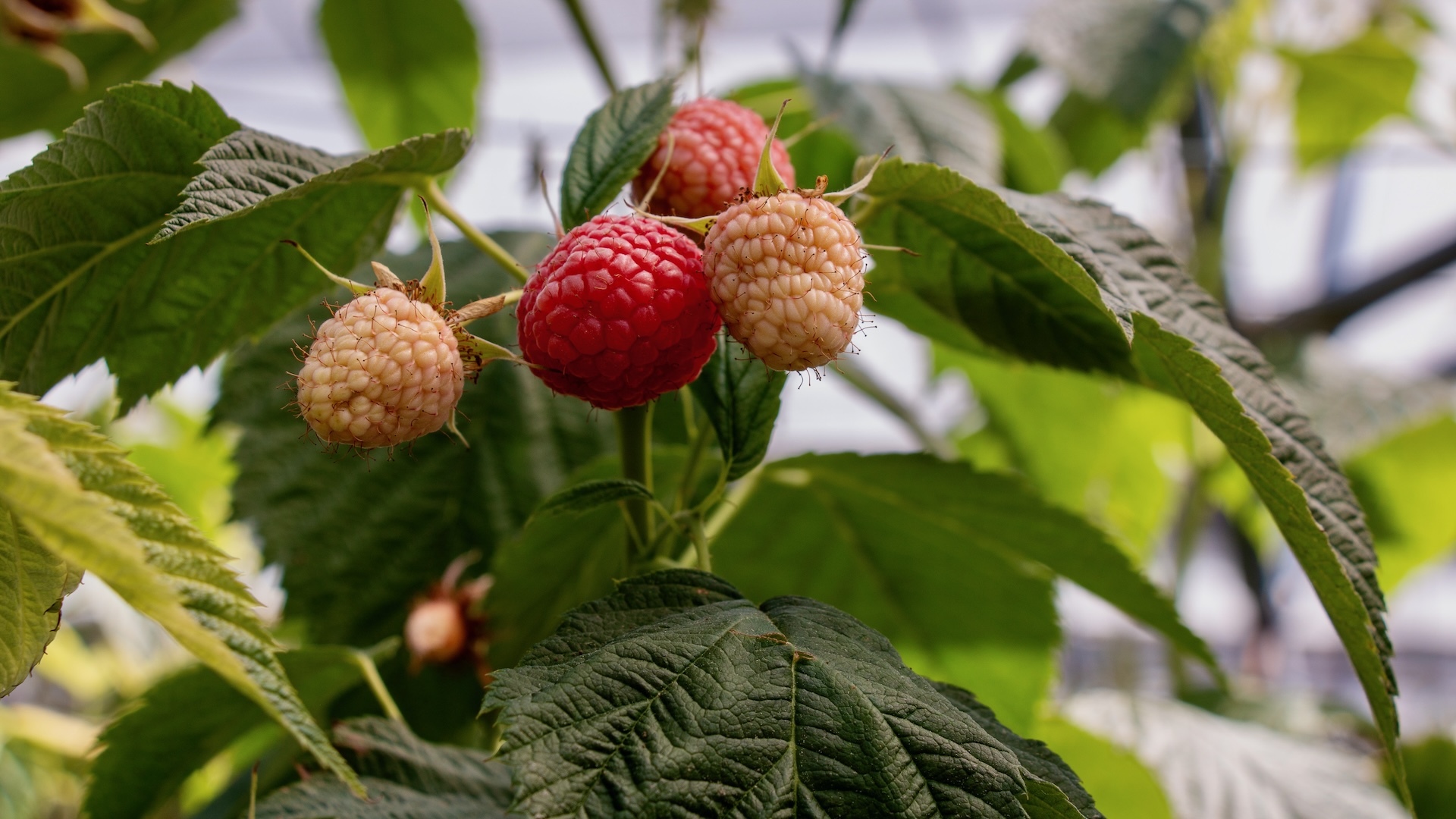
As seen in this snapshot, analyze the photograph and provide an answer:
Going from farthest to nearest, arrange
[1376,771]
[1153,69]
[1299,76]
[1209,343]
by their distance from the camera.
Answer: [1299,76], [1376,771], [1153,69], [1209,343]

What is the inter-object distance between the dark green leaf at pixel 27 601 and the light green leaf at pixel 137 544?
0.21 feet

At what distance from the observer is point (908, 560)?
21.4 inches

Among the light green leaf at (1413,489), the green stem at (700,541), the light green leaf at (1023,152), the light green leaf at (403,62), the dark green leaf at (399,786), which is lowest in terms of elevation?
the light green leaf at (1413,489)

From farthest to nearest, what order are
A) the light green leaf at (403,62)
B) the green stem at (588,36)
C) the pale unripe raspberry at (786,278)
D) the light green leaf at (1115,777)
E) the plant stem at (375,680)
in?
the light green leaf at (403,62) < the green stem at (588,36) < the light green leaf at (1115,777) < the plant stem at (375,680) < the pale unripe raspberry at (786,278)

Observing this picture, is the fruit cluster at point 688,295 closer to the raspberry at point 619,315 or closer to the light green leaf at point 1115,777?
the raspberry at point 619,315

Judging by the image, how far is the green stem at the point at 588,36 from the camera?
0.79 meters

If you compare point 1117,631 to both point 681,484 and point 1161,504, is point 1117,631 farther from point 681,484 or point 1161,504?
point 681,484

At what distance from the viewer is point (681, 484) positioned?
1.40 feet

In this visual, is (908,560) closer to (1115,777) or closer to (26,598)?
(1115,777)

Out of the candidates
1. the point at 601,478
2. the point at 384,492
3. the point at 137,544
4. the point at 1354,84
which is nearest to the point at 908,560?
the point at 601,478

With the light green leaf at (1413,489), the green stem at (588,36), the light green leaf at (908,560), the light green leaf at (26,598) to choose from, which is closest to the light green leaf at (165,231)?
the light green leaf at (26,598)

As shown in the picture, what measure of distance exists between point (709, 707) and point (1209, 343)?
245 mm

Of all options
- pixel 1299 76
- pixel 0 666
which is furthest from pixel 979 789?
pixel 1299 76

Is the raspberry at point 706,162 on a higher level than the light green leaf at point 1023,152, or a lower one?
lower
